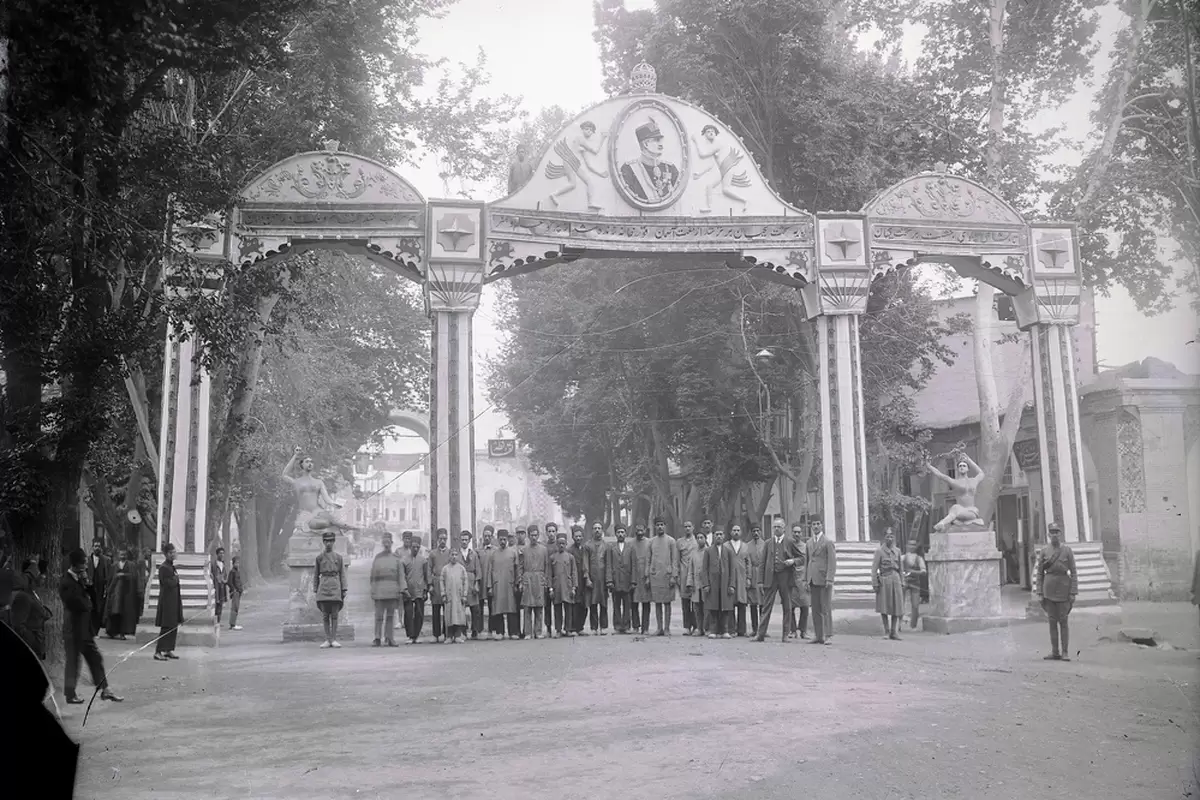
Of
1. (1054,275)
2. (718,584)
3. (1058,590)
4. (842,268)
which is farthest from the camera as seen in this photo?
(1054,275)

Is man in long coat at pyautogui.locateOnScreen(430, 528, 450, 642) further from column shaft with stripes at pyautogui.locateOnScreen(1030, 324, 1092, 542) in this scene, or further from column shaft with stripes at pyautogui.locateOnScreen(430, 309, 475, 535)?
column shaft with stripes at pyautogui.locateOnScreen(1030, 324, 1092, 542)

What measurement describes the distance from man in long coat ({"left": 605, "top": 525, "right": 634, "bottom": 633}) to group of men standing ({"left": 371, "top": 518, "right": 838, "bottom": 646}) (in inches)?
0.5

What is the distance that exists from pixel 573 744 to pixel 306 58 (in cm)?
1142

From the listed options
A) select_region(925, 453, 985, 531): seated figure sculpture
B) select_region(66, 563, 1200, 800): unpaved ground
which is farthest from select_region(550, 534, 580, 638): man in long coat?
select_region(925, 453, 985, 531): seated figure sculpture

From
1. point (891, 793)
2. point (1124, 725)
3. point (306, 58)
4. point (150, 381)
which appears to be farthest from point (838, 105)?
point (891, 793)

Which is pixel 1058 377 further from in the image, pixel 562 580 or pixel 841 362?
pixel 562 580

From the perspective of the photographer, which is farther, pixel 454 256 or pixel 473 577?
pixel 454 256

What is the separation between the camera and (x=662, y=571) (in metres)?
Result: 13.8

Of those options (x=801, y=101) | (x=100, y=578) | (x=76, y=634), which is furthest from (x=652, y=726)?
(x=801, y=101)

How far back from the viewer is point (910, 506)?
22.3m

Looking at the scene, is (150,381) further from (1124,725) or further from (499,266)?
(1124,725)

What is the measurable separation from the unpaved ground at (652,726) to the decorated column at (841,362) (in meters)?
3.44

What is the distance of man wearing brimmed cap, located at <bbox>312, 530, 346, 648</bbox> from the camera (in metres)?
12.8

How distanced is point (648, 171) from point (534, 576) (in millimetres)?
5840
